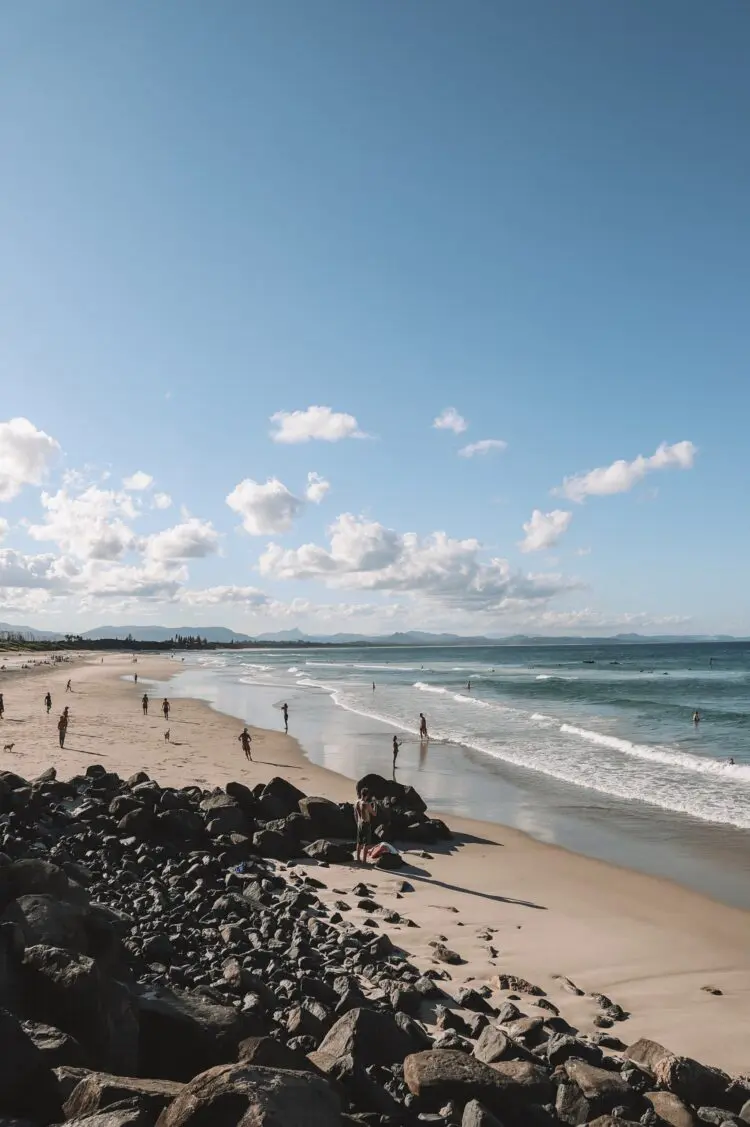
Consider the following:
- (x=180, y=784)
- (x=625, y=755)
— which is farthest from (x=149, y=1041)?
(x=625, y=755)

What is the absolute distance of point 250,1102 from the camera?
4.47 meters

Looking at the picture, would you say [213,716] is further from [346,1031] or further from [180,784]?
[346,1031]

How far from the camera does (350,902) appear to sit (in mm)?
12375

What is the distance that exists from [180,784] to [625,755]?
18.1 metres

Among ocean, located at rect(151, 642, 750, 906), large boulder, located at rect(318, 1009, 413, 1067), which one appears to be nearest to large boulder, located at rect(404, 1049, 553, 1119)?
large boulder, located at rect(318, 1009, 413, 1067)

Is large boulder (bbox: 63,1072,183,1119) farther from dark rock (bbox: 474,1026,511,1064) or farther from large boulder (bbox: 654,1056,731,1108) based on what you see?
large boulder (bbox: 654,1056,731,1108)

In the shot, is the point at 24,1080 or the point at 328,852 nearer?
the point at 24,1080

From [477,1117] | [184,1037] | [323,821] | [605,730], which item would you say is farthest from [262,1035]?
[605,730]

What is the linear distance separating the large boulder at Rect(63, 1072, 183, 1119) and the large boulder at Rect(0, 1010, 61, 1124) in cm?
16

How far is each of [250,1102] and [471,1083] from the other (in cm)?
238

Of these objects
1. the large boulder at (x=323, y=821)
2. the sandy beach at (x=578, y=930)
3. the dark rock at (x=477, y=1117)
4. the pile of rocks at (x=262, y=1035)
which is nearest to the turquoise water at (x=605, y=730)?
the sandy beach at (x=578, y=930)

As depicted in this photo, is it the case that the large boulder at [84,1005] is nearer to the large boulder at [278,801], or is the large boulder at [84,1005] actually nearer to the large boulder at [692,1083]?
the large boulder at [692,1083]

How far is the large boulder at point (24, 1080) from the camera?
5031 mm

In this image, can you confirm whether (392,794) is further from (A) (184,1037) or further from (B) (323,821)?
(A) (184,1037)
